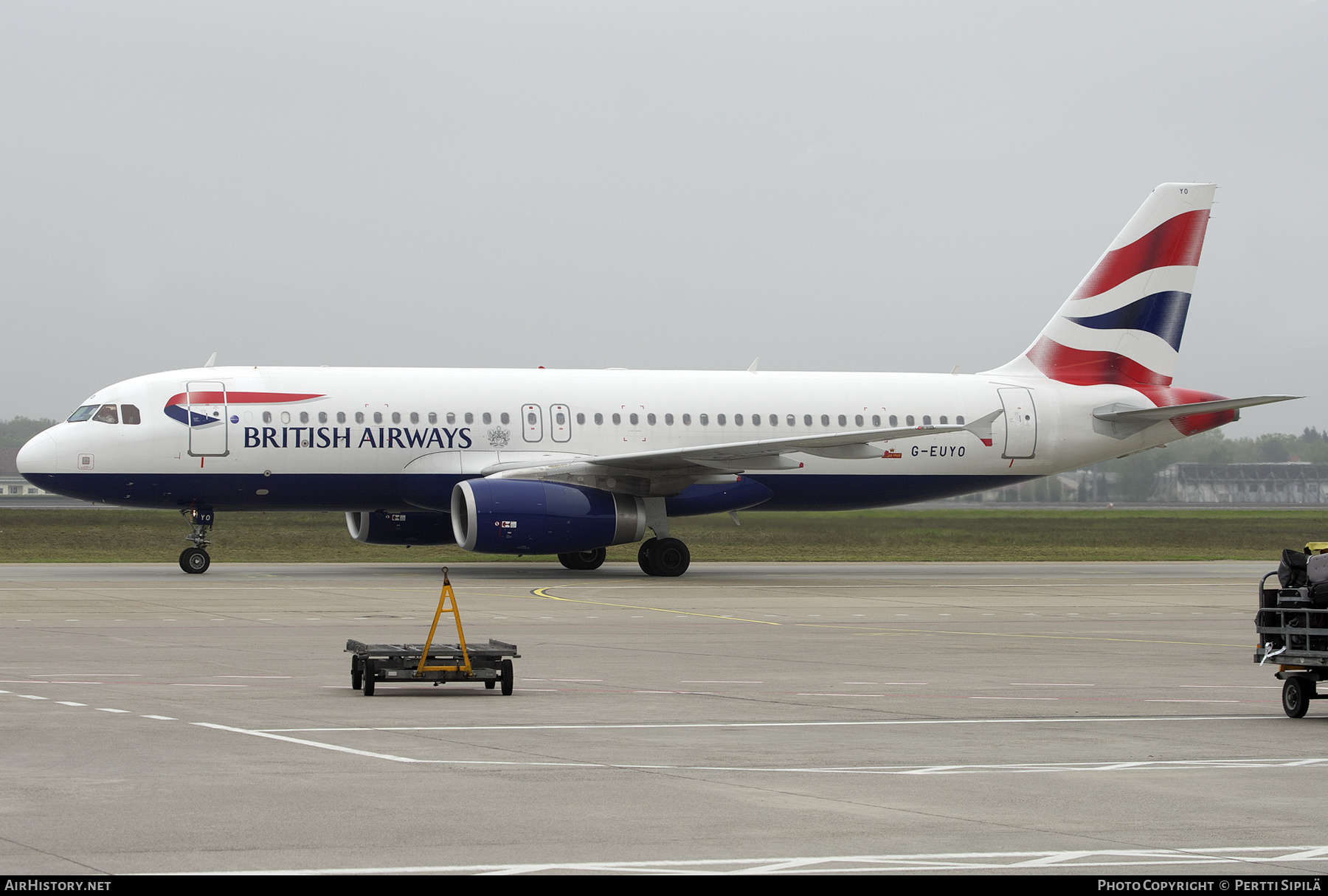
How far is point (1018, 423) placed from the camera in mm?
36906

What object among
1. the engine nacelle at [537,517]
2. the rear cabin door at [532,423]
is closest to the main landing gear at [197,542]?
the engine nacelle at [537,517]

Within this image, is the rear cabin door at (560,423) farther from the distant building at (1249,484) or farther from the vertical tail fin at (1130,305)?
the distant building at (1249,484)

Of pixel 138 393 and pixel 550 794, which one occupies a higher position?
pixel 138 393

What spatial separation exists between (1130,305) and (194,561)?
2299cm

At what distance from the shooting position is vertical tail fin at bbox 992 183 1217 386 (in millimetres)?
37969

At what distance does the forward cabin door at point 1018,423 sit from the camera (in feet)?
121

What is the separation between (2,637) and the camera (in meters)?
18.4

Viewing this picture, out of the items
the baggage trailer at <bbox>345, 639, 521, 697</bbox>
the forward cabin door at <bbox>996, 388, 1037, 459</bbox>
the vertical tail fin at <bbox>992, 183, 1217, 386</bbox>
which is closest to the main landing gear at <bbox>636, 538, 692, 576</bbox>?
the forward cabin door at <bbox>996, 388, 1037, 459</bbox>

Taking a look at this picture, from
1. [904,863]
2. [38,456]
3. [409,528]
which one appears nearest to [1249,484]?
[409,528]

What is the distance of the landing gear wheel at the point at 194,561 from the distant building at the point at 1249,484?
3043 inches

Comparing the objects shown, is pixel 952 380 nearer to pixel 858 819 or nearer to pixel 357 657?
pixel 357 657

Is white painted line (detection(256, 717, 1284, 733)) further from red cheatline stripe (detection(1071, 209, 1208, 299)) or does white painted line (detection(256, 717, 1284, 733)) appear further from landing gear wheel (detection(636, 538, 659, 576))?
red cheatline stripe (detection(1071, 209, 1208, 299))

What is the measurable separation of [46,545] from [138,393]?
49.1 ft
